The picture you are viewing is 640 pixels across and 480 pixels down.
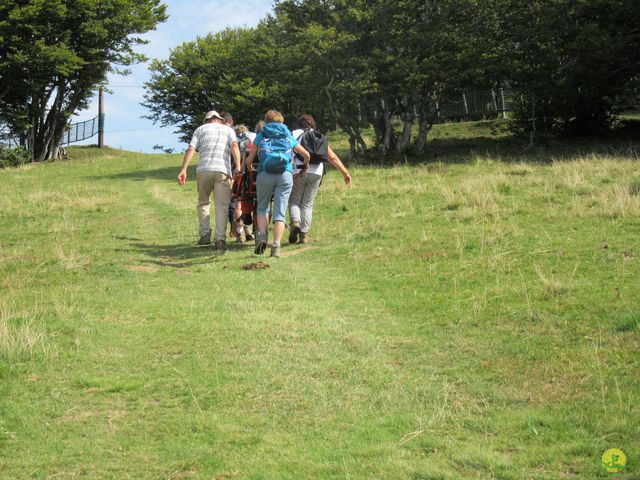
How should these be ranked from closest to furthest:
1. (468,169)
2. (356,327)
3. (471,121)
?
1. (356,327)
2. (468,169)
3. (471,121)

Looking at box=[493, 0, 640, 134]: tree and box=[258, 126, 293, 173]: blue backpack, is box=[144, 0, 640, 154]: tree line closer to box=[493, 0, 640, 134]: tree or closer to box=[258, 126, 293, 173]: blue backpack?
box=[493, 0, 640, 134]: tree

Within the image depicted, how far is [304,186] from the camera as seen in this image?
12414 millimetres

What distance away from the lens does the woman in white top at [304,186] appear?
40.1ft

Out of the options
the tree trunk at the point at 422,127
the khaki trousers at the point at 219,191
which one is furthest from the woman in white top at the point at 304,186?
the tree trunk at the point at 422,127

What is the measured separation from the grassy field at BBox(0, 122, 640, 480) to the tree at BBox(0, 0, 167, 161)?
25.8m

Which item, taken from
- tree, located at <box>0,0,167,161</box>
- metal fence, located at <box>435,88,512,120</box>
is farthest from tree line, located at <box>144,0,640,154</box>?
tree, located at <box>0,0,167,161</box>

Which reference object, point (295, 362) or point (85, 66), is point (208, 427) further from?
point (85, 66)

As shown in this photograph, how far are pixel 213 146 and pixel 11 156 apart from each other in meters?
30.3

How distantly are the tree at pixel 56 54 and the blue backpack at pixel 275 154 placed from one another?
28318 millimetres

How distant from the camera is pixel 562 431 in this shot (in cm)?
480

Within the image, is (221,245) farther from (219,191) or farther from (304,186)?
(304,186)

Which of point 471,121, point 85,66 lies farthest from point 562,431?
point 85,66

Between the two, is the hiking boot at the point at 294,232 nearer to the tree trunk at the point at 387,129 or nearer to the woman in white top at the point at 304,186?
the woman in white top at the point at 304,186

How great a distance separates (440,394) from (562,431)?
977 millimetres
